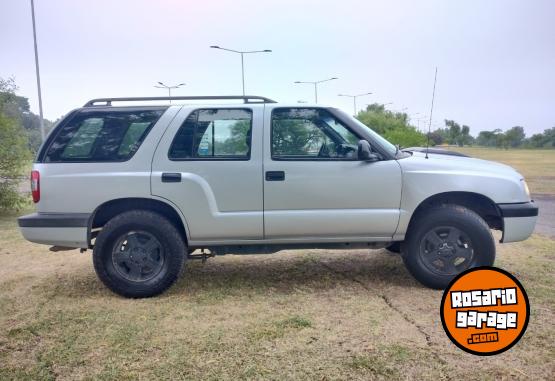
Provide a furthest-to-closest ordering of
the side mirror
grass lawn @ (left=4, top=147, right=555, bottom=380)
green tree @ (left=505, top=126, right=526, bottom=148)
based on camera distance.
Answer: green tree @ (left=505, top=126, right=526, bottom=148)
the side mirror
grass lawn @ (left=4, top=147, right=555, bottom=380)

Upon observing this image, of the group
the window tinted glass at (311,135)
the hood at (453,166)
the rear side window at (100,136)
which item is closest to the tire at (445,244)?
the hood at (453,166)

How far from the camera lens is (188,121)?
4.45m

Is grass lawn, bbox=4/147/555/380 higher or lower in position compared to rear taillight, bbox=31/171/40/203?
lower

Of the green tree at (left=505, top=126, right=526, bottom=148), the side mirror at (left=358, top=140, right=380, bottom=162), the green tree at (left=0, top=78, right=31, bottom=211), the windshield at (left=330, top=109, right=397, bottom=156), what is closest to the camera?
the side mirror at (left=358, top=140, right=380, bottom=162)

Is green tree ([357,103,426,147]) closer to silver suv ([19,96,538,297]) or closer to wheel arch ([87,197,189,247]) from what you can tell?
silver suv ([19,96,538,297])

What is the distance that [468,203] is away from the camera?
4684mm

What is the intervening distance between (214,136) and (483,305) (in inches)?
109

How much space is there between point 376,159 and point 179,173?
1.85 metres

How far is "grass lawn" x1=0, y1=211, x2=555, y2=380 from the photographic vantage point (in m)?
2.99

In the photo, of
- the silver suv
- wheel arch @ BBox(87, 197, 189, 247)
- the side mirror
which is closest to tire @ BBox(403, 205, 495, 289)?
the silver suv

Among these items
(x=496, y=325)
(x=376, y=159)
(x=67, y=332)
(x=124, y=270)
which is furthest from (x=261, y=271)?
(x=496, y=325)

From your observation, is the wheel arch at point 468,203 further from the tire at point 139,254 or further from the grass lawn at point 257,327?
the tire at point 139,254

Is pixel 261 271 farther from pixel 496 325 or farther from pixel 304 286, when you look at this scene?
pixel 496 325

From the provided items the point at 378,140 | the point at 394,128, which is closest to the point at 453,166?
the point at 378,140
